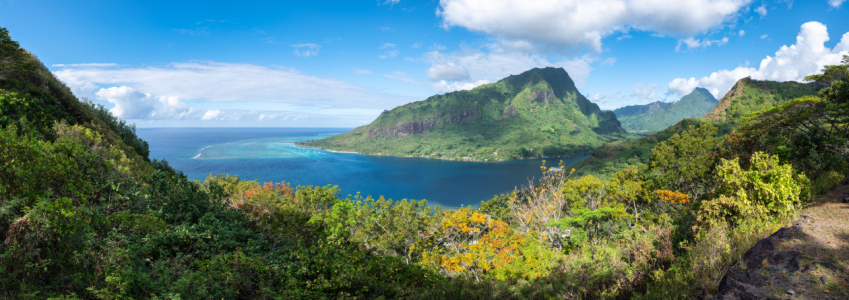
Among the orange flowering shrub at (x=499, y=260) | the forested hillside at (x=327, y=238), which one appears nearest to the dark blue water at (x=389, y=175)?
the forested hillside at (x=327, y=238)

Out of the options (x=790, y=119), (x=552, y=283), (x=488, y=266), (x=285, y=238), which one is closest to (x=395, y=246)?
(x=285, y=238)

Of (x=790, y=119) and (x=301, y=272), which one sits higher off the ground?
(x=790, y=119)

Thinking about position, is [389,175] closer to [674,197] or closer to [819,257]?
[674,197]

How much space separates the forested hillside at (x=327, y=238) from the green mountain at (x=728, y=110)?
2961 inches

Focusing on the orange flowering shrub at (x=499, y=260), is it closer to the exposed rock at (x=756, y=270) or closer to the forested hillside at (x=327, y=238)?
the forested hillside at (x=327, y=238)

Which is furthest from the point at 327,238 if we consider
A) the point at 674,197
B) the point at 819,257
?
the point at 674,197

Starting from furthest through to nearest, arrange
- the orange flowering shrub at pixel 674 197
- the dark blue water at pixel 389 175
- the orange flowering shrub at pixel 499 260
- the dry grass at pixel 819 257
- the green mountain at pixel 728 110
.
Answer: the dark blue water at pixel 389 175, the green mountain at pixel 728 110, the orange flowering shrub at pixel 674 197, the orange flowering shrub at pixel 499 260, the dry grass at pixel 819 257

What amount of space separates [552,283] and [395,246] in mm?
8288

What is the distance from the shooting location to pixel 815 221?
6.35 metres

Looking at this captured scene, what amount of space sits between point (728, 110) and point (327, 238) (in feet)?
402

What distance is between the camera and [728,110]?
87.6m

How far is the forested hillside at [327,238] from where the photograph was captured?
4.44 meters

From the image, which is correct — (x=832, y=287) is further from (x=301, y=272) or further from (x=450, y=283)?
(x=301, y=272)

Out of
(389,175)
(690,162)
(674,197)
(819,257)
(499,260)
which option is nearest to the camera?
(819,257)
